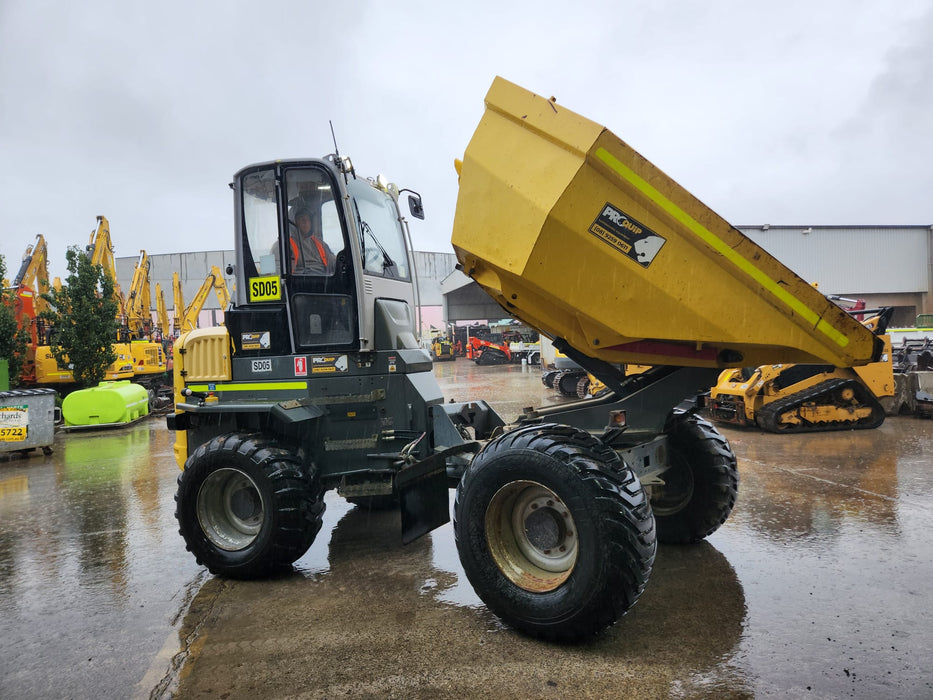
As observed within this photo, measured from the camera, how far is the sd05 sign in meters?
4.62

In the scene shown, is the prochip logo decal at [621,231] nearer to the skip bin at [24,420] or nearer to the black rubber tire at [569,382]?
the skip bin at [24,420]

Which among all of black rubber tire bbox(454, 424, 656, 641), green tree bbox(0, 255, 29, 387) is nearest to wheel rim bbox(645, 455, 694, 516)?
black rubber tire bbox(454, 424, 656, 641)

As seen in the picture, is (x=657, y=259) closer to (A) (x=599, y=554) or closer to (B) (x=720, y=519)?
(A) (x=599, y=554)

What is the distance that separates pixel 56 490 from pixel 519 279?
684 cm

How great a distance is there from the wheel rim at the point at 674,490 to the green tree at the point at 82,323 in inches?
585

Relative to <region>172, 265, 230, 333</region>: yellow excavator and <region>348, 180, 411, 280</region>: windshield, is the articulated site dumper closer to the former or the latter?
<region>348, 180, 411, 280</region>: windshield

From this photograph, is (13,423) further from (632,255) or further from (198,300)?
(198,300)

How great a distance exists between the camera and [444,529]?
5.31 metres

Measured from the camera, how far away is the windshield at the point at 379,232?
4746mm

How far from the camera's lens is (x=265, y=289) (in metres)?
4.64

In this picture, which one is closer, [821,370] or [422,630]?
[422,630]

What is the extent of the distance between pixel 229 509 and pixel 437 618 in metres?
1.95

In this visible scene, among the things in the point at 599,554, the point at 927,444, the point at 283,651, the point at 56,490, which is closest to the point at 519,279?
the point at 599,554

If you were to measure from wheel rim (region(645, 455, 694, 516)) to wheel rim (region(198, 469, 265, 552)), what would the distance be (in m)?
2.97
